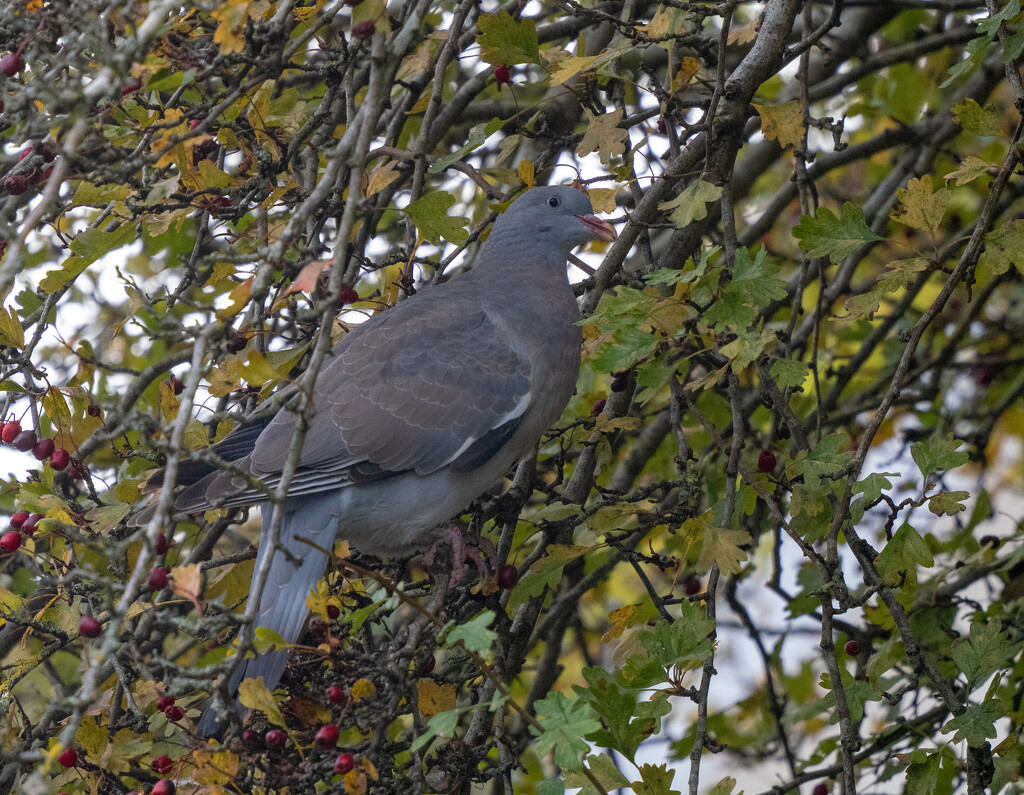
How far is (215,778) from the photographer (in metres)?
2.17

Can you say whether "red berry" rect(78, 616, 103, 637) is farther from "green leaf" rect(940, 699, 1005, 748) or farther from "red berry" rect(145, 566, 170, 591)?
"green leaf" rect(940, 699, 1005, 748)

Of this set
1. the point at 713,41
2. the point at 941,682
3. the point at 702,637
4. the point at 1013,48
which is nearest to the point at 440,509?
→ the point at 702,637

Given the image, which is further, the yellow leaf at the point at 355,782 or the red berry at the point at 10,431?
the red berry at the point at 10,431

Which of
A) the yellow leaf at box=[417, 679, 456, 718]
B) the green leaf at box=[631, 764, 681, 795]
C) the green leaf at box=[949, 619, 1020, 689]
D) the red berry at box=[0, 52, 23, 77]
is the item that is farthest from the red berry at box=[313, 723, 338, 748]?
the red berry at box=[0, 52, 23, 77]

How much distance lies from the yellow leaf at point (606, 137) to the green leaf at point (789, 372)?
2.94 ft

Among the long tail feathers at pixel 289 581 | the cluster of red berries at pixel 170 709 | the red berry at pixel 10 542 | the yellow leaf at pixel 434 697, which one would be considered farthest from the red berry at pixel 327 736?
the red berry at pixel 10 542

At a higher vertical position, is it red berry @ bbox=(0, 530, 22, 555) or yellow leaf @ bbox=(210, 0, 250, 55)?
yellow leaf @ bbox=(210, 0, 250, 55)

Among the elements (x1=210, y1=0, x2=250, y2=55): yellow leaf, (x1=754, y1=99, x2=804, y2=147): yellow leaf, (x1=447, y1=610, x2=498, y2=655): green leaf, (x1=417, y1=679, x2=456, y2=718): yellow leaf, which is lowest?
(x1=447, y1=610, x2=498, y2=655): green leaf

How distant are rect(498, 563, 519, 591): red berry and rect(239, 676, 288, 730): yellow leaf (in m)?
0.98

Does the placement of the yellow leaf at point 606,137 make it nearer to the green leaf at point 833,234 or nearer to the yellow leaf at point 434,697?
the green leaf at point 833,234

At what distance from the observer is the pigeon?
337cm

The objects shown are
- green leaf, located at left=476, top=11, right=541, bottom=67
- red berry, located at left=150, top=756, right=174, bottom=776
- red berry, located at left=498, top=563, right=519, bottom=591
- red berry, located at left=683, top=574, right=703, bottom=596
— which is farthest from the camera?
red berry, located at left=683, top=574, right=703, bottom=596

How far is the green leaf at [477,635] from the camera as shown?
6.75 feet

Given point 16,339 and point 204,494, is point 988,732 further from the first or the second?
→ point 16,339
